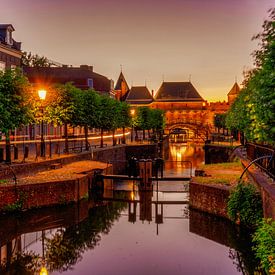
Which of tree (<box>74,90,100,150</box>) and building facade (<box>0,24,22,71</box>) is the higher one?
building facade (<box>0,24,22,71</box>)

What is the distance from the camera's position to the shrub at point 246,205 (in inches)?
530

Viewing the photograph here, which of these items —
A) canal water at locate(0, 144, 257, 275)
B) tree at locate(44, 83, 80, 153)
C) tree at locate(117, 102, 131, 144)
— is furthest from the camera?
tree at locate(117, 102, 131, 144)

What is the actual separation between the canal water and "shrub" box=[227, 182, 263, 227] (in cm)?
68

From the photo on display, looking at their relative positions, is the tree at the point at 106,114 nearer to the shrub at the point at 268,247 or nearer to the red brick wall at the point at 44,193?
the red brick wall at the point at 44,193

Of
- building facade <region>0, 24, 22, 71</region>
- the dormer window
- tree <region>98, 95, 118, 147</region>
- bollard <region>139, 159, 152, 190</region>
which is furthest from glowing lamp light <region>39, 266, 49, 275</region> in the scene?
the dormer window

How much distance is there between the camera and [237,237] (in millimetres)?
14289

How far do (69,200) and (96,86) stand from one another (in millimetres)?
57418

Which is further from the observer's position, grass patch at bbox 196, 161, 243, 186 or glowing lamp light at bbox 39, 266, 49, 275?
grass patch at bbox 196, 161, 243, 186

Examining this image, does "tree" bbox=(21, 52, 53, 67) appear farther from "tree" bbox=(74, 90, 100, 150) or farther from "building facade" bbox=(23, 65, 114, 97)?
"tree" bbox=(74, 90, 100, 150)

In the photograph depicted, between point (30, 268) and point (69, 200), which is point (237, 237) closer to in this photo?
point (30, 268)

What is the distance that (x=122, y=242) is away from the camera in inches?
580

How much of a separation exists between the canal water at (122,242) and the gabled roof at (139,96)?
107 m

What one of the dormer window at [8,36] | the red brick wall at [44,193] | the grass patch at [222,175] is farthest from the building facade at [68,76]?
the red brick wall at [44,193]

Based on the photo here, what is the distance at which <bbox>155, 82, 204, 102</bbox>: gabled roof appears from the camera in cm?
12319
